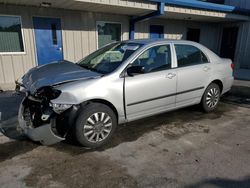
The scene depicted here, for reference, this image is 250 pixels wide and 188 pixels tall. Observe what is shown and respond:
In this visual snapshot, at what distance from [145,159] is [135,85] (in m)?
1.18

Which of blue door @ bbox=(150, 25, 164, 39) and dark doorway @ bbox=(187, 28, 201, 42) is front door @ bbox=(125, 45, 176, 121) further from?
dark doorway @ bbox=(187, 28, 201, 42)

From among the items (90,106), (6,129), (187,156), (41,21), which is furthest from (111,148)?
(41,21)

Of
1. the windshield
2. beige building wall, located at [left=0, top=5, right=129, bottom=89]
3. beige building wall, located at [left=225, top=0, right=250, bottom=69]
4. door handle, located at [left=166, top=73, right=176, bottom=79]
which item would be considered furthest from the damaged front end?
beige building wall, located at [left=225, top=0, right=250, bottom=69]

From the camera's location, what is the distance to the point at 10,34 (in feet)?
22.9

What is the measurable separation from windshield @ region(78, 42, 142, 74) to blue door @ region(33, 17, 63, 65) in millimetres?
3984

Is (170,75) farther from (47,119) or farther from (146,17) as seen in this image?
(146,17)

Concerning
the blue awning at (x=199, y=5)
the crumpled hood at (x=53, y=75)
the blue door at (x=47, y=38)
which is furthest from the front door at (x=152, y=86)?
the blue door at (x=47, y=38)

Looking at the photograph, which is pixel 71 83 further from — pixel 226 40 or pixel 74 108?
pixel 226 40

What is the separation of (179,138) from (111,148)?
46.5 inches

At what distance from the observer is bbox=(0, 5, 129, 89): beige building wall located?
7035 millimetres

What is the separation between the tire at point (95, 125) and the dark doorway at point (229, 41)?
460 inches

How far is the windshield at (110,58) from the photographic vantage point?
357 cm

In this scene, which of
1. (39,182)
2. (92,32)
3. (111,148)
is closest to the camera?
(39,182)

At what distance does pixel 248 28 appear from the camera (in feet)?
37.5
